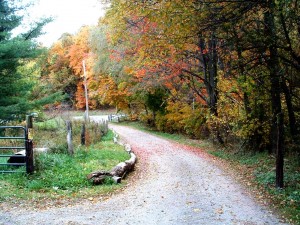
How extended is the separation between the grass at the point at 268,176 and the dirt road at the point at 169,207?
19.7 inches

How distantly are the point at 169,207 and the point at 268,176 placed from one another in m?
4.36

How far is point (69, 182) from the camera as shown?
8836 millimetres

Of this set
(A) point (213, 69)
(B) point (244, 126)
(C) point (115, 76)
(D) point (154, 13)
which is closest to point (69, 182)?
(D) point (154, 13)

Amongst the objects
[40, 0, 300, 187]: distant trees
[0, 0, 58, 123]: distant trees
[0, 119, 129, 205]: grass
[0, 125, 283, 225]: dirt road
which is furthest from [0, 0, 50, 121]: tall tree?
[0, 125, 283, 225]: dirt road

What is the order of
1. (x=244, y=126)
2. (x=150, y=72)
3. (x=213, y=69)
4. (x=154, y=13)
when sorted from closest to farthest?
(x=154, y=13) → (x=244, y=126) → (x=213, y=69) → (x=150, y=72)

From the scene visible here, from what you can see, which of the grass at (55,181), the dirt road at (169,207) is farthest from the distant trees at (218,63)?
the grass at (55,181)

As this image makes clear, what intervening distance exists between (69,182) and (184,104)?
608 inches

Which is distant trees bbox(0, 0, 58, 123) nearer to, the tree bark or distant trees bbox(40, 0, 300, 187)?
distant trees bbox(40, 0, 300, 187)

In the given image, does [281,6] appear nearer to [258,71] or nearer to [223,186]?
[258,71]

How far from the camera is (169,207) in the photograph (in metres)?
7.31

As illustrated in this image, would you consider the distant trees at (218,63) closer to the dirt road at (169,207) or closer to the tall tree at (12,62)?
the dirt road at (169,207)

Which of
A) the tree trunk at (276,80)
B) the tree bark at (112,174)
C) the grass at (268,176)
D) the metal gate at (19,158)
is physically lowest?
the grass at (268,176)

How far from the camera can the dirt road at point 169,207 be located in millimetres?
6391

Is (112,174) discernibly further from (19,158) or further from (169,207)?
(19,158)
